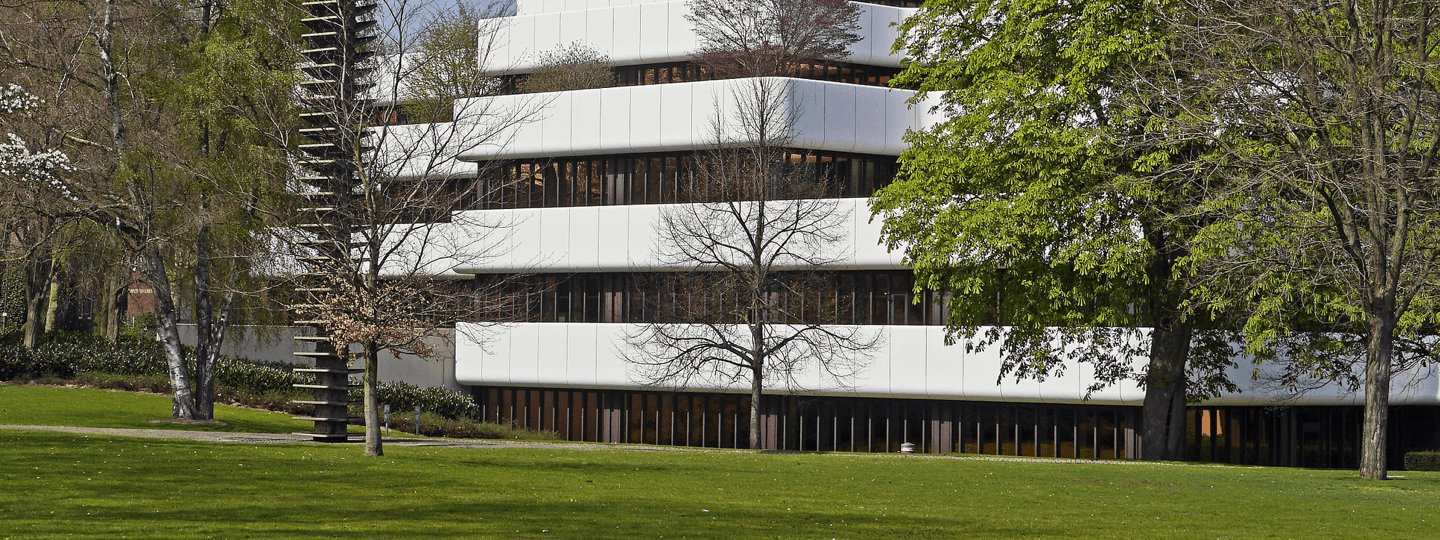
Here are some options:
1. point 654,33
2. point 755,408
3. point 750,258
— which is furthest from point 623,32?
point 755,408

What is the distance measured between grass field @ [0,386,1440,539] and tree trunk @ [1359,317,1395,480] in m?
0.66

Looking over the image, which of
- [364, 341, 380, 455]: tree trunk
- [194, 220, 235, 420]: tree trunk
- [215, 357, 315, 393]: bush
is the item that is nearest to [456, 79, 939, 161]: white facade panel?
[215, 357, 315, 393]: bush

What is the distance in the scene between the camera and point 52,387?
42.6 metres

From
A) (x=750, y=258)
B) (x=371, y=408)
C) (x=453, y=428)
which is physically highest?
(x=750, y=258)

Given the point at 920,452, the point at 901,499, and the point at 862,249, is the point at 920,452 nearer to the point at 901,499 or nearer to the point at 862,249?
the point at 862,249

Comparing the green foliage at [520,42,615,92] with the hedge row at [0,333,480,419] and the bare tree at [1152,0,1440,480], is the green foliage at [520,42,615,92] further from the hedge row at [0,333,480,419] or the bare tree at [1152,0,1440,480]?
the bare tree at [1152,0,1440,480]

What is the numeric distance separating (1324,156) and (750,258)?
16920 mm

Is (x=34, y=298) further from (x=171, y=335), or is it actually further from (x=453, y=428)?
(x=453, y=428)

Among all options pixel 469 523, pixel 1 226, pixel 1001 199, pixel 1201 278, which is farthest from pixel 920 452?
pixel 469 523

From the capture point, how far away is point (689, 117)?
43.0 m

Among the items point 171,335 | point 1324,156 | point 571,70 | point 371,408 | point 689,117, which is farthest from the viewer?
point 571,70

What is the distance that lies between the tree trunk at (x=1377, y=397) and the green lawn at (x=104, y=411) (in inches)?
940

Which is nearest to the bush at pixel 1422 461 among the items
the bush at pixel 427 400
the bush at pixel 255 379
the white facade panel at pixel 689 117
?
the white facade panel at pixel 689 117

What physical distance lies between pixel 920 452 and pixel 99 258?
27544mm
